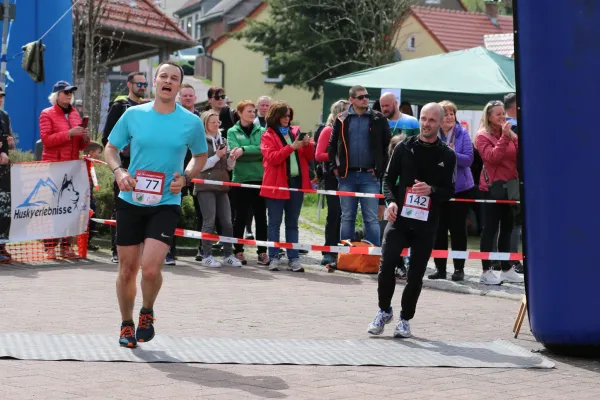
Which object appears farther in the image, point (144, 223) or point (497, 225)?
point (497, 225)

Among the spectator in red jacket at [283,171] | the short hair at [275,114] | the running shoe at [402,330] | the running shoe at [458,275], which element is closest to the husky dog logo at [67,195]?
the spectator in red jacket at [283,171]

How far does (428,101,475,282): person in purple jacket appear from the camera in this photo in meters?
13.2

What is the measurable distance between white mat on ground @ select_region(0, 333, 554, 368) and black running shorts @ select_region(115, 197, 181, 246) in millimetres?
745

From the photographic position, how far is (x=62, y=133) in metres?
14.0

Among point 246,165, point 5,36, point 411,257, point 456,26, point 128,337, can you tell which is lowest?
point 128,337

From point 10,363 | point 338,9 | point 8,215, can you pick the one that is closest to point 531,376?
point 10,363

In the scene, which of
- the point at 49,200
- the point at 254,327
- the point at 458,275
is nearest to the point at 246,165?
the point at 49,200

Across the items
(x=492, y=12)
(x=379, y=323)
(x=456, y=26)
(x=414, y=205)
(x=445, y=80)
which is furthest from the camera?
(x=492, y=12)

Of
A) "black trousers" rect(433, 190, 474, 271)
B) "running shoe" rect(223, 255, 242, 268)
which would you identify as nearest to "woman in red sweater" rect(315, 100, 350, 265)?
"running shoe" rect(223, 255, 242, 268)

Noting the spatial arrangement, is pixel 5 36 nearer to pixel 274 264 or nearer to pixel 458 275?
pixel 274 264

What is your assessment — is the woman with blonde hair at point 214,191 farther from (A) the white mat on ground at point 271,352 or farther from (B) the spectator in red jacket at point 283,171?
(A) the white mat on ground at point 271,352

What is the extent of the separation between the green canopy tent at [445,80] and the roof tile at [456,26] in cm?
3570

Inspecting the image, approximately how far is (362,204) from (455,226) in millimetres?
1138

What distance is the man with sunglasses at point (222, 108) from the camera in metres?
15.0
